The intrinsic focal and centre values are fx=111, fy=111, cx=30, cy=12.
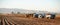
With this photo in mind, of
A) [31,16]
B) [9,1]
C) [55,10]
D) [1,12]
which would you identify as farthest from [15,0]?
[55,10]

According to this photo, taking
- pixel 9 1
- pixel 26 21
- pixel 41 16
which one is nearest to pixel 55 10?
pixel 41 16

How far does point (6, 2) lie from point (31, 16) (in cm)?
47

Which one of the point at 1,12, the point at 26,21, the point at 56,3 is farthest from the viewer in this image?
the point at 56,3

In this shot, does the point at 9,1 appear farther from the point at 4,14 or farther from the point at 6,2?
the point at 4,14

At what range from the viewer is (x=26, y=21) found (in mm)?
1428

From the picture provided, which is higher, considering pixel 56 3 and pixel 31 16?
pixel 56 3

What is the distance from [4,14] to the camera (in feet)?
4.99

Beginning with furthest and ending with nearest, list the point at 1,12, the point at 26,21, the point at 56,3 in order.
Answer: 1. the point at 56,3
2. the point at 1,12
3. the point at 26,21

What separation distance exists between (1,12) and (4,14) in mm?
117

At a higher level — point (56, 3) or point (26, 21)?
point (56, 3)

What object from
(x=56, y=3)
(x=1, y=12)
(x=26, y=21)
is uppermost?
(x=56, y=3)

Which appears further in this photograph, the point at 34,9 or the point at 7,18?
the point at 34,9

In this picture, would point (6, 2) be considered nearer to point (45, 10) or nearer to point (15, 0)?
point (15, 0)

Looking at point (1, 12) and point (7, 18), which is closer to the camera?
point (7, 18)
